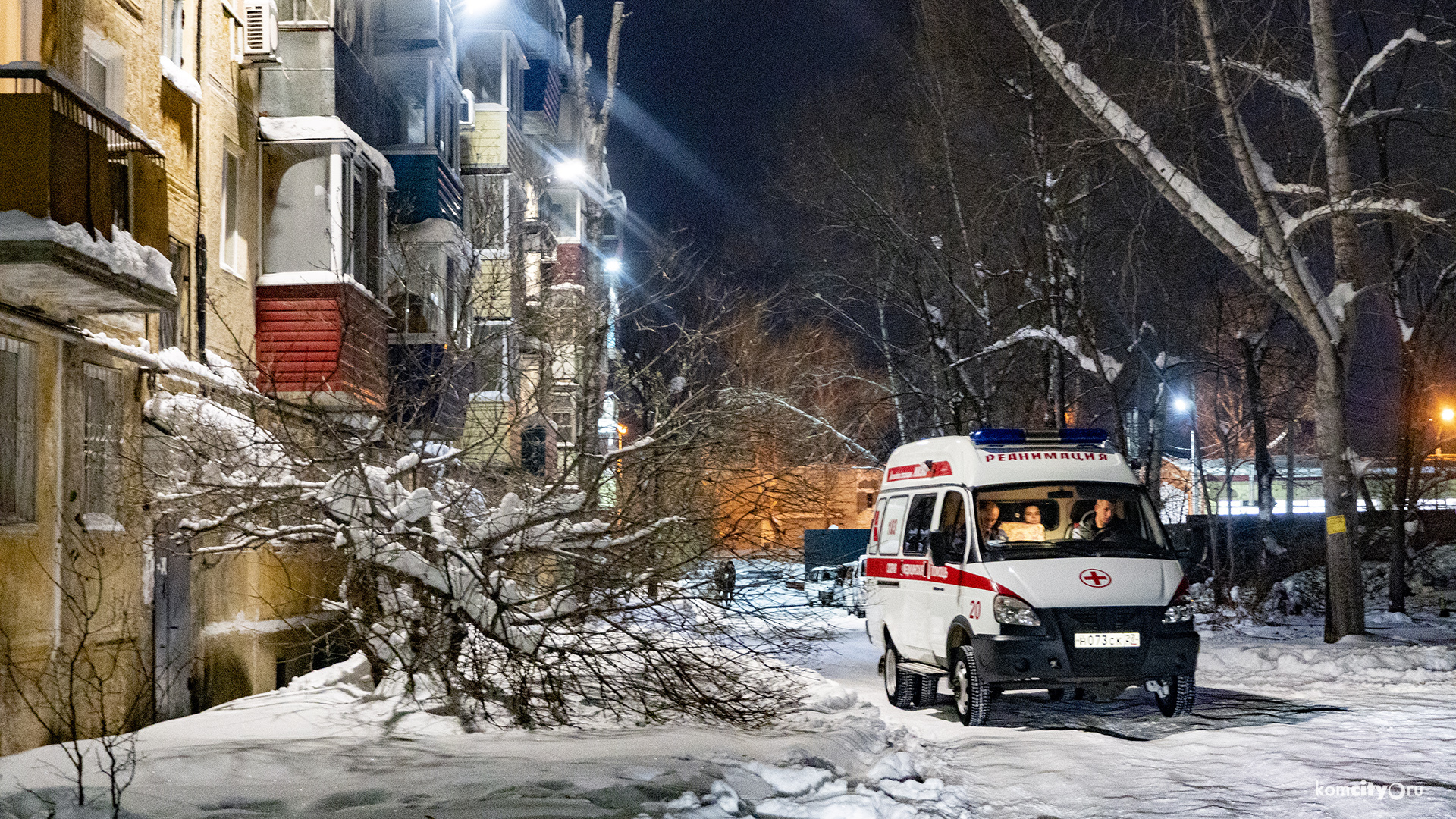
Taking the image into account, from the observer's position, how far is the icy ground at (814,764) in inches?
304

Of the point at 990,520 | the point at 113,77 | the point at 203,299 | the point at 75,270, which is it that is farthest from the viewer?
the point at 203,299

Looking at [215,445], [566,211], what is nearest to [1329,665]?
[215,445]

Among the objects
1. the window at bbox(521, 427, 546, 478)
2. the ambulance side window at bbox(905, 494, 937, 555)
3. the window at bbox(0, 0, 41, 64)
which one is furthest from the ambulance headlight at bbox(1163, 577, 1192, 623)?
the window at bbox(0, 0, 41, 64)

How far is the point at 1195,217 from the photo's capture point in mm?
18500

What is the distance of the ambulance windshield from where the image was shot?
485 inches

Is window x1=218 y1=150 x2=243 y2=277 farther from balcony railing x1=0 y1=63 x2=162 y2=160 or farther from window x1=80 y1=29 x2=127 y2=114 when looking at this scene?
balcony railing x1=0 y1=63 x2=162 y2=160

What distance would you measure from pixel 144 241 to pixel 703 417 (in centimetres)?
543

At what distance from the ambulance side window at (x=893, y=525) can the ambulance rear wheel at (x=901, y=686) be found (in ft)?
3.92

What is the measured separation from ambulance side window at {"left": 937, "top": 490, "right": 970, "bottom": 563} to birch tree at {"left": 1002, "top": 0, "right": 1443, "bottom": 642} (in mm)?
7539

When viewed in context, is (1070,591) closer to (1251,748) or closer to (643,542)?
(1251,748)

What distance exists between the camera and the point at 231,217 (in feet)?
57.1

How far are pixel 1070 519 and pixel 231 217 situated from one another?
11.1 m

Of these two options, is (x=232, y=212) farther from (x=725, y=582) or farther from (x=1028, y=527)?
(x=1028, y=527)

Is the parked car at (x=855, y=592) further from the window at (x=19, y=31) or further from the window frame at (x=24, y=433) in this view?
the window at (x=19, y=31)
